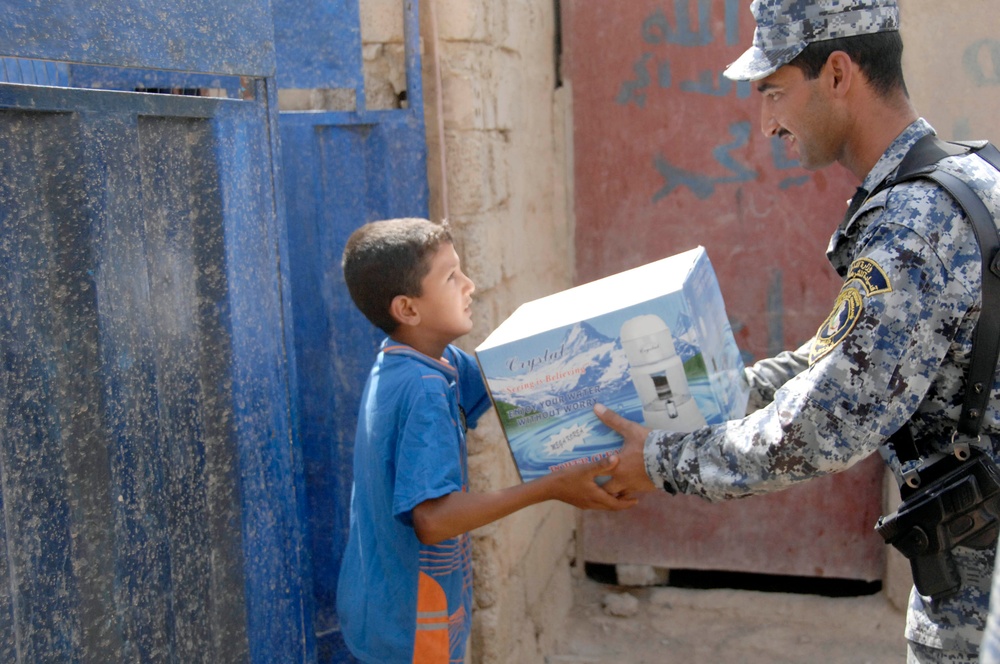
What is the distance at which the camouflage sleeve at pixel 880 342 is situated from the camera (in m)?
1.70

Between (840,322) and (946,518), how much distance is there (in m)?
0.42

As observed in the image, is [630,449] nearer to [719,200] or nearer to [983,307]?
[983,307]

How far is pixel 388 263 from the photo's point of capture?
83.0 inches

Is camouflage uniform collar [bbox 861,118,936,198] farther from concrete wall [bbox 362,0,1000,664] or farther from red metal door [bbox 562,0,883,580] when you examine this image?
red metal door [bbox 562,0,883,580]

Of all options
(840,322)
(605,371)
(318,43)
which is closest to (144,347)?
(605,371)

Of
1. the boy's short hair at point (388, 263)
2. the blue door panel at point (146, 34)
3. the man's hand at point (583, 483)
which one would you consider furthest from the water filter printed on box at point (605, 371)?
the blue door panel at point (146, 34)

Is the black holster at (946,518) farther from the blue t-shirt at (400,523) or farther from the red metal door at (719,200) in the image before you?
the red metal door at (719,200)

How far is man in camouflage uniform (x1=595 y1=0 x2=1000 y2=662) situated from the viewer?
5.61ft

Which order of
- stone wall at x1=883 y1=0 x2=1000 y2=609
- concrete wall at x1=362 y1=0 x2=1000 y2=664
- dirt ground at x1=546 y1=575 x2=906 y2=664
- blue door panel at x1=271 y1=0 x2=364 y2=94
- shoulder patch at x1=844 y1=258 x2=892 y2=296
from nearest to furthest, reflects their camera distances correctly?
1. shoulder patch at x1=844 y1=258 x2=892 y2=296
2. blue door panel at x1=271 y1=0 x2=364 y2=94
3. concrete wall at x1=362 y1=0 x2=1000 y2=664
4. stone wall at x1=883 y1=0 x2=1000 y2=609
5. dirt ground at x1=546 y1=575 x2=906 y2=664

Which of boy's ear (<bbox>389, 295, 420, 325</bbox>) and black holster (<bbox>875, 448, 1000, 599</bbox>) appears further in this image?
boy's ear (<bbox>389, 295, 420, 325</bbox>)

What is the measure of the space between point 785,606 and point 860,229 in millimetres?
2524

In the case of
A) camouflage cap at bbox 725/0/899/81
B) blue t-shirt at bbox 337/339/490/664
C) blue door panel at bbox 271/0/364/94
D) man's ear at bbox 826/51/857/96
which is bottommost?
blue t-shirt at bbox 337/339/490/664

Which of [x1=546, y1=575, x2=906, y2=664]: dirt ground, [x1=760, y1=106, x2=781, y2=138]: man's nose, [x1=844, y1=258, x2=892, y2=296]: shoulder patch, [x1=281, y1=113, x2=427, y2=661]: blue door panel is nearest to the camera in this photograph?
[x1=844, y1=258, x2=892, y2=296]: shoulder patch

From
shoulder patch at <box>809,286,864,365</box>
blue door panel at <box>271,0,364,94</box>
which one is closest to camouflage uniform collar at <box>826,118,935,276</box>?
shoulder patch at <box>809,286,864,365</box>
